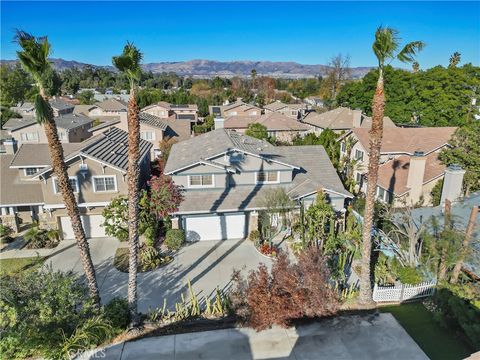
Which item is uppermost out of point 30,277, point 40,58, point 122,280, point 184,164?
point 40,58

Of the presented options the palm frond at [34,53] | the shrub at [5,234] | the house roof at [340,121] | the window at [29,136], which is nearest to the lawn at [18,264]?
the shrub at [5,234]

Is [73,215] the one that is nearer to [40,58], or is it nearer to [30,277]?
[30,277]

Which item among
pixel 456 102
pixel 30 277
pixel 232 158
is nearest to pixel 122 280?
pixel 30 277

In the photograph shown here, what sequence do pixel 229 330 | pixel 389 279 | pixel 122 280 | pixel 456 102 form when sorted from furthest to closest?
pixel 456 102
pixel 122 280
pixel 389 279
pixel 229 330

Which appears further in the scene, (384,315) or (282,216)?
(282,216)

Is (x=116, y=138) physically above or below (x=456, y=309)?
above

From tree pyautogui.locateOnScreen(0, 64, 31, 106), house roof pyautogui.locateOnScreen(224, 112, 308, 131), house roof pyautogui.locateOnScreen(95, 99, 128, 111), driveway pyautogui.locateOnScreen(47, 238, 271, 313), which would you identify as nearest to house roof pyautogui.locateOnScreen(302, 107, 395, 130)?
house roof pyautogui.locateOnScreen(224, 112, 308, 131)

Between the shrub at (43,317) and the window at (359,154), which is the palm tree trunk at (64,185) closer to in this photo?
the shrub at (43,317)
